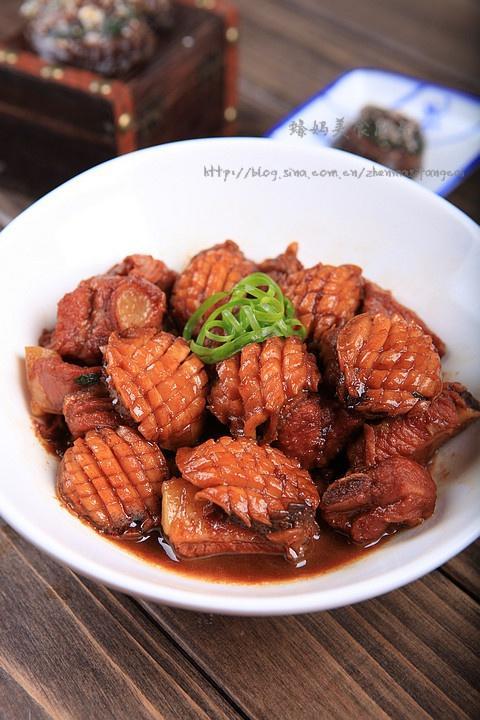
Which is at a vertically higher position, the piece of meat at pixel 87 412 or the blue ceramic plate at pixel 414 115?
the blue ceramic plate at pixel 414 115

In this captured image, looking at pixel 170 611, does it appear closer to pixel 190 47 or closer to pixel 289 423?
pixel 289 423

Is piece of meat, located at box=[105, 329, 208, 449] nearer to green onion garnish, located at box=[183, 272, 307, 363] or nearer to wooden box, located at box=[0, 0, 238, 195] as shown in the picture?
green onion garnish, located at box=[183, 272, 307, 363]

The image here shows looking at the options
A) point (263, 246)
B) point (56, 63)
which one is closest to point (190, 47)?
point (56, 63)

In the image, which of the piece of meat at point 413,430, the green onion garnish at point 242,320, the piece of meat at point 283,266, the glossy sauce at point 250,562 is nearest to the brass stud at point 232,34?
the piece of meat at point 283,266

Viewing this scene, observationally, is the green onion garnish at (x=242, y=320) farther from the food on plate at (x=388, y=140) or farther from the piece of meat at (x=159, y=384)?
the food on plate at (x=388, y=140)

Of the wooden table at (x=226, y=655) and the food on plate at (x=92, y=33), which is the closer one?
the wooden table at (x=226, y=655)

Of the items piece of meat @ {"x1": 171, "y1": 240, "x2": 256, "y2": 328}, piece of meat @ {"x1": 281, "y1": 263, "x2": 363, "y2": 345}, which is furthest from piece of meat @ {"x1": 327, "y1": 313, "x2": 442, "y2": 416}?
piece of meat @ {"x1": 171, "y1": 240, "x2": 256, "y2": 328}
